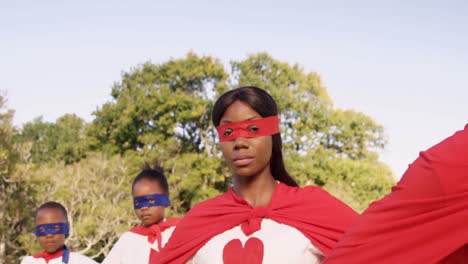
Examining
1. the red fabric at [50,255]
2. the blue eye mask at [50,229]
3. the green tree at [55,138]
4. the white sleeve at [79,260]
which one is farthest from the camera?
the green tree at [55,138]

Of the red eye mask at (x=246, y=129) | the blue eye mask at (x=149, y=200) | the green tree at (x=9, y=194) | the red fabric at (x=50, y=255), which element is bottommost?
the red fabric at (x=50, y=255)

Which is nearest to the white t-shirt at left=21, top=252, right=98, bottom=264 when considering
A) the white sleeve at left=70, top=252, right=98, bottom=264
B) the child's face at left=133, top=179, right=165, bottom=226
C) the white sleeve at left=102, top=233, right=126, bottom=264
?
the white sleeve at left=70, top=252, right=98, bottom=264

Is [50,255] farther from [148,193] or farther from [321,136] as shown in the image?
[321,136]

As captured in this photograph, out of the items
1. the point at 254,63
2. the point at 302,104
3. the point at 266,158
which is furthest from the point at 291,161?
the point at 266,158

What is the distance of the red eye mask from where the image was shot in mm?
5043

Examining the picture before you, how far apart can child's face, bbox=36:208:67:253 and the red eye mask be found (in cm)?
595

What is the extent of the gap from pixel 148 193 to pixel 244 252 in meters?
4.46

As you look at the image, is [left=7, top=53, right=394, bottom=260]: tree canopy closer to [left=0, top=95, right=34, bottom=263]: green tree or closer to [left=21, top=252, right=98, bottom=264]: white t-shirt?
[left=0, top=95, right=34, bottom=263]: green tree

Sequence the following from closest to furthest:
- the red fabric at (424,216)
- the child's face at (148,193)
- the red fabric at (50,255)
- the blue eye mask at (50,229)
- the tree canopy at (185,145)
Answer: the red fabric at (424,216) < the child's face at (148,193) < the red fabric at (50,255) < the blue eye mask at (50,229) < the tree canopy at (185,145)

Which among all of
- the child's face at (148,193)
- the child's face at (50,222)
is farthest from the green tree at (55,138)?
the child's face at (148,193)

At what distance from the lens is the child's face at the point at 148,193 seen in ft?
30.3

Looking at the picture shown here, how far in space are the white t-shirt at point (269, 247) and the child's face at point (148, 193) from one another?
427 centimetres

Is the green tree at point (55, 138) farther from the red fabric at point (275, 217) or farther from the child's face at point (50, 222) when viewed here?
the red fabric at point (275, 217)

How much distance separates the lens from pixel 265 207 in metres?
5.03
